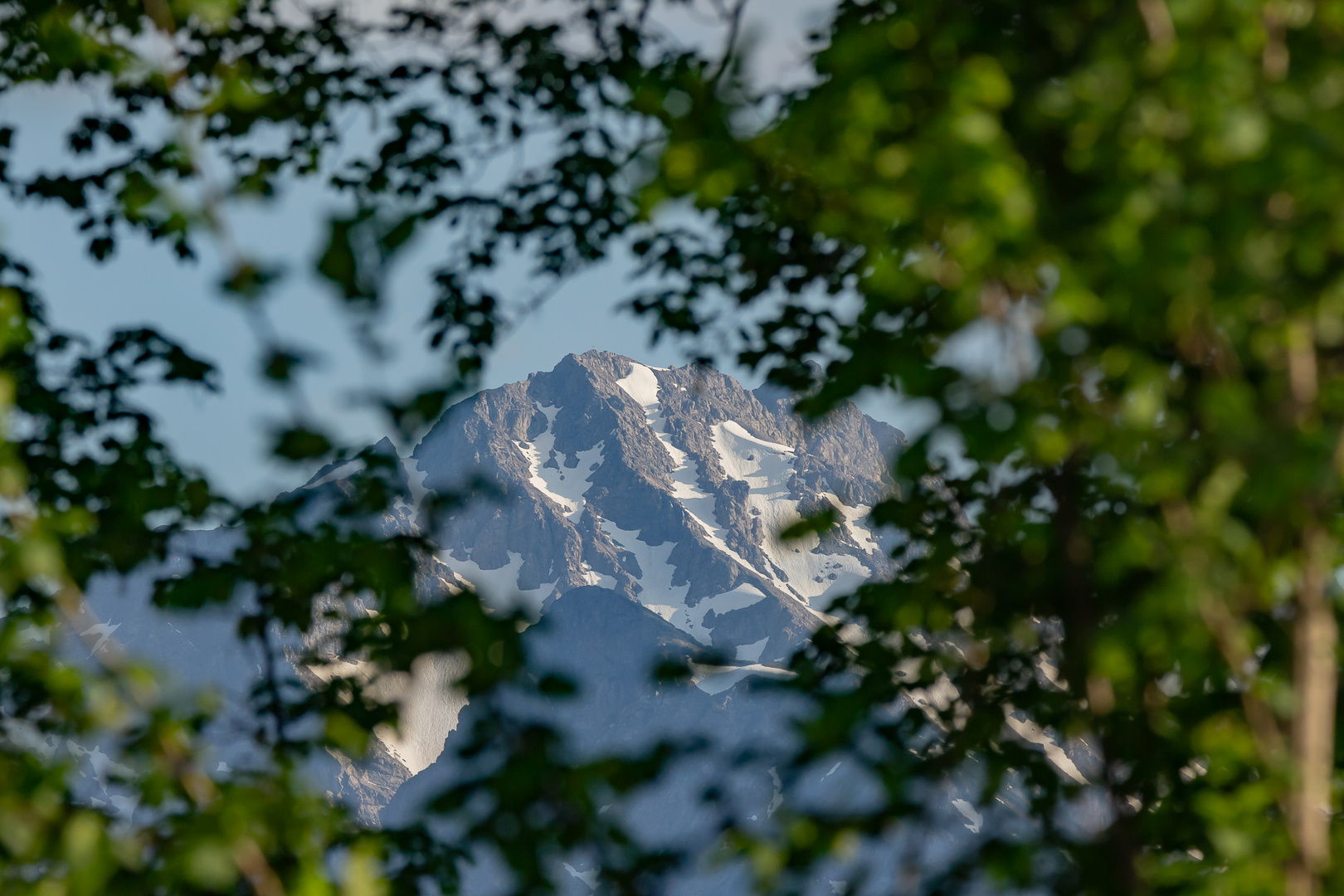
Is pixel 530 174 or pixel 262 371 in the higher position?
pixel 262 371

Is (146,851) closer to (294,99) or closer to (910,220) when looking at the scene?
(910,220)

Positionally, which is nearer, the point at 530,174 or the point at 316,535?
the point at 316,535

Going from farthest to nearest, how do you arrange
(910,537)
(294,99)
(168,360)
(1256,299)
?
(294,99) < (168,360) < (910,537) < (1256,299)

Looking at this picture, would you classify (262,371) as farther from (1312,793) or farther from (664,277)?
(664,277)

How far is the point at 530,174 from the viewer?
654 cm

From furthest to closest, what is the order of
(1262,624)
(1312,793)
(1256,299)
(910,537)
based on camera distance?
(910,537) → (1262,624) → (1312,793) → (1256,299)

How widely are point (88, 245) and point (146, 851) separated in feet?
15.0

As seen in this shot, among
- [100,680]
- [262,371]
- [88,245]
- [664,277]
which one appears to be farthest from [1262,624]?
[88,245]

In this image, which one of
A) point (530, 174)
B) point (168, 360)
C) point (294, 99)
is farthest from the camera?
point (530, 174)

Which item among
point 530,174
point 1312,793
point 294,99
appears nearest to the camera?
point 1312,793

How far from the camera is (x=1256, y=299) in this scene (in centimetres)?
250

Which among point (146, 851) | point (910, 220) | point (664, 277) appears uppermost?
point (910, 220)

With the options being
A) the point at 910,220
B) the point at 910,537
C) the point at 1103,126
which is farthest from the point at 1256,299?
the point at 910,537

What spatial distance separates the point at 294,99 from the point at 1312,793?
6027 mm
